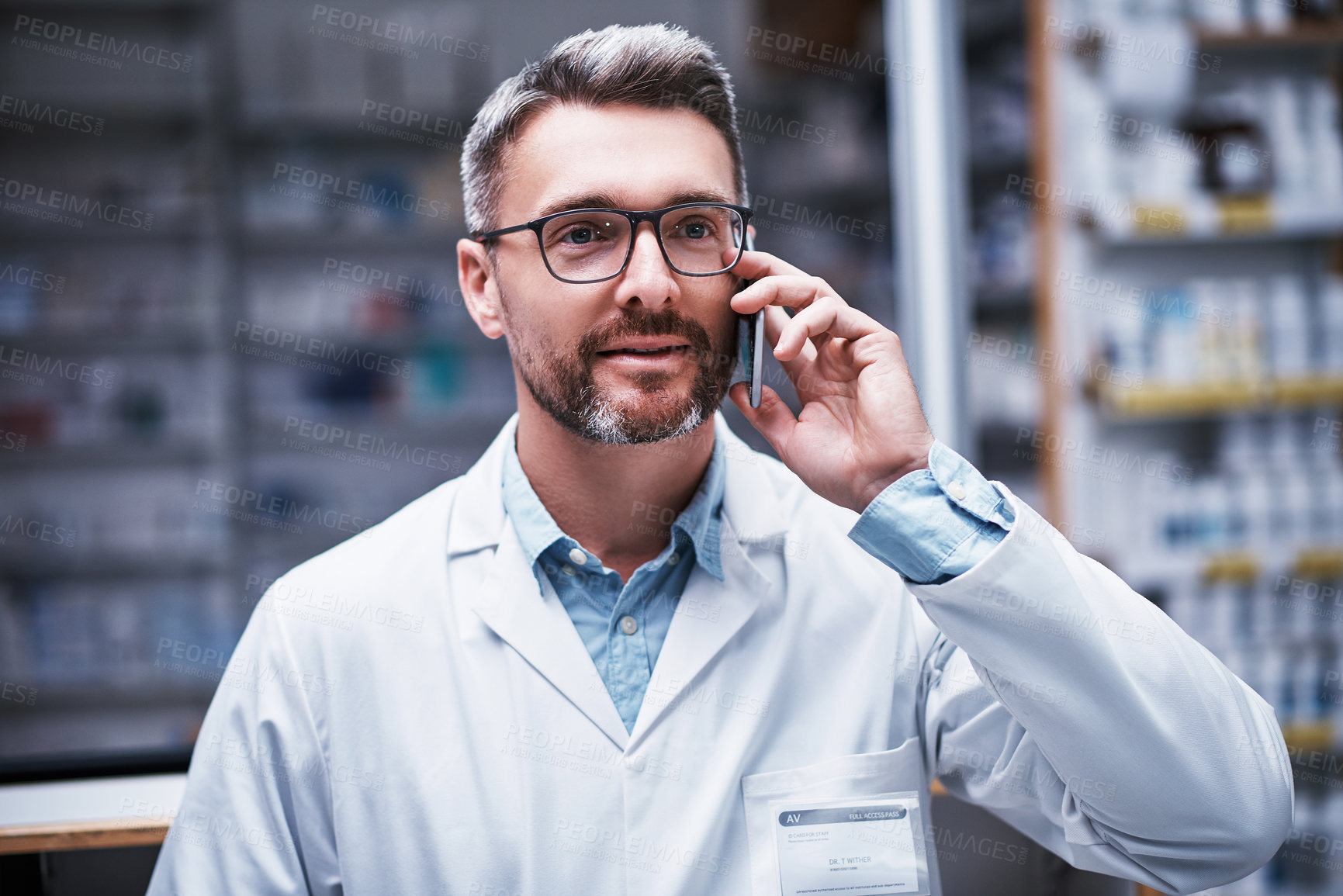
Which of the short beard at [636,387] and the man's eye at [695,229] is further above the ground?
the man's eye at [695,229]

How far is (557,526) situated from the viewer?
124cm

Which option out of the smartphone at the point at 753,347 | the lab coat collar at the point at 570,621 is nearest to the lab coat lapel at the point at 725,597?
the lab coat collar at the point at 570,621

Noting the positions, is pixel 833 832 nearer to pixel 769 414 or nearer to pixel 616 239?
pixel 769 414

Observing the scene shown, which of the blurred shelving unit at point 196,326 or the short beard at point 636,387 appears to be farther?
the blurred shelving unit at point 196,326

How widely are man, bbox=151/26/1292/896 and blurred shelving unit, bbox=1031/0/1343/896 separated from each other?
67.8 inches

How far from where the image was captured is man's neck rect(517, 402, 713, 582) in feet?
3.99

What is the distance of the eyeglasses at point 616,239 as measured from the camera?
1.11m

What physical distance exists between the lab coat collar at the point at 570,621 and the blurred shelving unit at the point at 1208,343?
170 centimetres

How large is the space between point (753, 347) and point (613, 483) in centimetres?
26

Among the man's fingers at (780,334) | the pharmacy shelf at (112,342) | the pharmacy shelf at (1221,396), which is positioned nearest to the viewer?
the man's fingers at (780,334)

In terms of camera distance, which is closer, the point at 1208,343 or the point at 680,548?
the point at 680,548

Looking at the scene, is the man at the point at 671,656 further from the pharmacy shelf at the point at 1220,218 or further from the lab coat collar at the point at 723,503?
the pharmacy shelf at the point at 1220,218

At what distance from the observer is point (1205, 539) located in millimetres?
2654

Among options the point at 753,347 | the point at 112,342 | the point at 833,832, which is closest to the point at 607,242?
the point at 753,347
